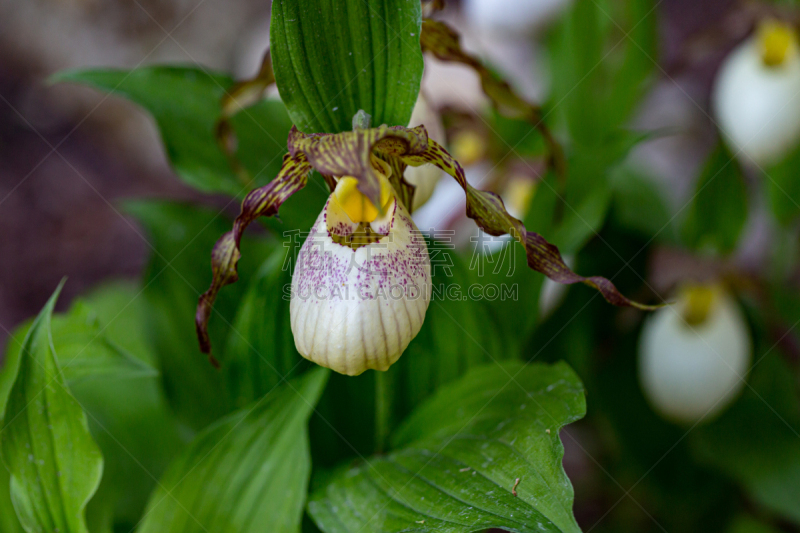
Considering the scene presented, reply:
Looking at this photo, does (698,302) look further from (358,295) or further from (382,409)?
(358,295)

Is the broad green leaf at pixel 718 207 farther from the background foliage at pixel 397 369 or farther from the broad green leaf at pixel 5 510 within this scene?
the broad green leaf at pixel 5 510

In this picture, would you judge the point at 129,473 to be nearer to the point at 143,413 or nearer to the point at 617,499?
the point at 143,413

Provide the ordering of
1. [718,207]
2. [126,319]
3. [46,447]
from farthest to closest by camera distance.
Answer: [126,319], [718,207], [46,447]

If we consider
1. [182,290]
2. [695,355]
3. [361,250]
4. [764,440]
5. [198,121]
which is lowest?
[764,440]

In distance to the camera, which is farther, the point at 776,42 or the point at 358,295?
the point at 776,42

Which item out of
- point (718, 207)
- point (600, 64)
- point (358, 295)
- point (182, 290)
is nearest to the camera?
point (358, 295)

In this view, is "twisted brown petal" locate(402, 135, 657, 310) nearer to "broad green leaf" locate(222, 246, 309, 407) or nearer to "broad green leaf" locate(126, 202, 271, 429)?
"broad green leaf" locate(222, 246, 309, 407)

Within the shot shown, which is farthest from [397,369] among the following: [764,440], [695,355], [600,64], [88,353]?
[600,64]

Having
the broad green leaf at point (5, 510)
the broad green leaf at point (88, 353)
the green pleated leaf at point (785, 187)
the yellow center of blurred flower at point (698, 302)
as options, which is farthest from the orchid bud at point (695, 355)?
the broad green leaf at point (5, 510)

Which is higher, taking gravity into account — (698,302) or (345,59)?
(345,59)

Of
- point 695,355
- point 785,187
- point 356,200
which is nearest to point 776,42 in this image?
point 785,187
